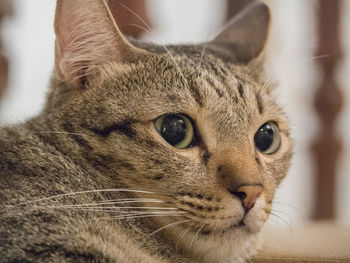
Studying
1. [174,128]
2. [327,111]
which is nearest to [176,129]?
[174,128]

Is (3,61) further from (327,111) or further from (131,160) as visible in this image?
(327,111)

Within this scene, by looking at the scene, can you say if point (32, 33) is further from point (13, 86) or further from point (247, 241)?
point (247, 241)

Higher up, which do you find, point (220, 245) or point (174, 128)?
point (174, 128)

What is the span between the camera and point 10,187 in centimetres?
107

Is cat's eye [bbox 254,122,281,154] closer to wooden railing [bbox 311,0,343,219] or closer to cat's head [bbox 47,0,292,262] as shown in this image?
cat's head [bbox 47,0,292,262]

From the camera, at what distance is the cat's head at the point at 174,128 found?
1.13 m

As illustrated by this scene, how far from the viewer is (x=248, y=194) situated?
112cm

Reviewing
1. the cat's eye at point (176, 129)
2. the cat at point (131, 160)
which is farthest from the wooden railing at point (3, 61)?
the cat's eye at point (176, 129)

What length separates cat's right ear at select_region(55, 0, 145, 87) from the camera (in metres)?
1.27

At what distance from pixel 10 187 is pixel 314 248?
3.49ft

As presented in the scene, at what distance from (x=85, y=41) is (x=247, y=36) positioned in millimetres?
824

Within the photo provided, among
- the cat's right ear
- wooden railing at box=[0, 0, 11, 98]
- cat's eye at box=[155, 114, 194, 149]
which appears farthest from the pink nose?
wooden railing at box=[0, 0, 11, 98]

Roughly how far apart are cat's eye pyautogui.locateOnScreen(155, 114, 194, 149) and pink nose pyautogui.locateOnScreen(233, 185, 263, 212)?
22 centimetres

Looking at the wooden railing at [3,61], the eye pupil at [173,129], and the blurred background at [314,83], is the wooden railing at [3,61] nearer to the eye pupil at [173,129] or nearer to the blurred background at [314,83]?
the blurred background at [314,83]
